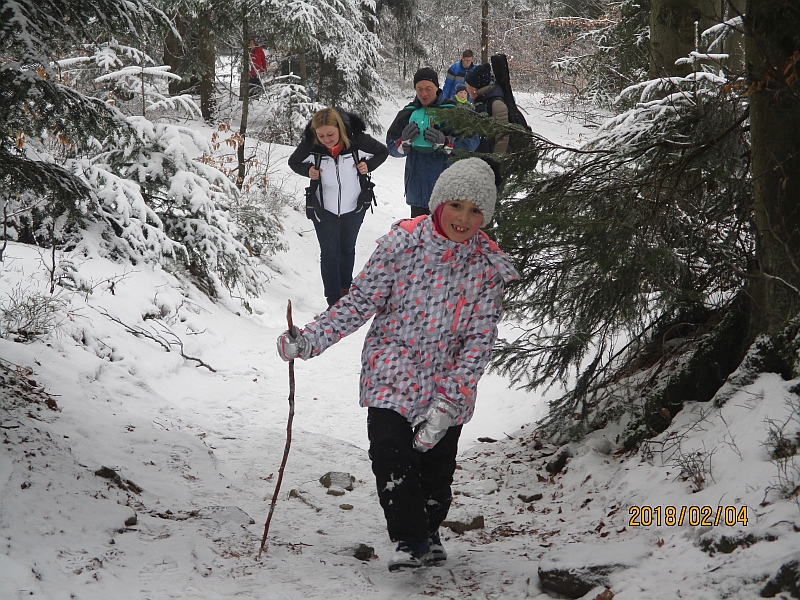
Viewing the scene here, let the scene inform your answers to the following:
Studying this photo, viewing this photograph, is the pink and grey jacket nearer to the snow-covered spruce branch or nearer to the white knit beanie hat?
the white knit beanie hat

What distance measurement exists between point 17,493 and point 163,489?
1071 millimetres

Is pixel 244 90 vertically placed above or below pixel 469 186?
above

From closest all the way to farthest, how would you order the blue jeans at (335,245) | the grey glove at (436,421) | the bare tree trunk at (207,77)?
the grey glove at (436,421) < the blue jeans at (335,245) < the bare tree trunk at (207,77)

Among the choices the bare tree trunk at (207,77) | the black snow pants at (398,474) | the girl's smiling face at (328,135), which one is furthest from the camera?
the bare tree trunk at (207,77)

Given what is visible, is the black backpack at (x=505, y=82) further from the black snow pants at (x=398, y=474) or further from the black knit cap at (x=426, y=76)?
the black snow pants at (x=398, y=474)

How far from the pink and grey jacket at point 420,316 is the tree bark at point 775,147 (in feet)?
4.75

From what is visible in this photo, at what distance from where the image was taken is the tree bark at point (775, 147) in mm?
3510

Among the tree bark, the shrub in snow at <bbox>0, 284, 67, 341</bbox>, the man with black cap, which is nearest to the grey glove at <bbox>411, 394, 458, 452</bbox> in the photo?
the tree bark

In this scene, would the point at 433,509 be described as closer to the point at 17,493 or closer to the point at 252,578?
the point at 252,578

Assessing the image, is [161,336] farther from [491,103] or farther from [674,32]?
[674,32]

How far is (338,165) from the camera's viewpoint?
7031mm

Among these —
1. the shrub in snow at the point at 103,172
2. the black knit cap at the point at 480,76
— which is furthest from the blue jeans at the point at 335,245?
the shrub in snow at the point at 103,172

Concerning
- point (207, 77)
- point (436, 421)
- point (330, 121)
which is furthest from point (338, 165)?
point (207, 77)

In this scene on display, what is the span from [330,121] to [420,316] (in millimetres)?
3938
